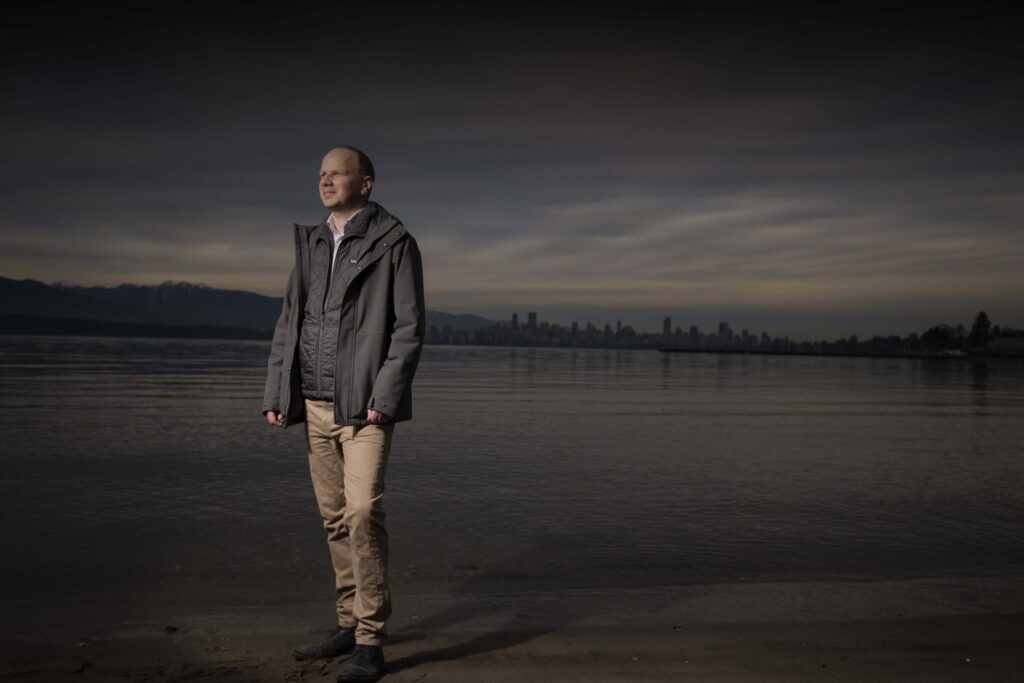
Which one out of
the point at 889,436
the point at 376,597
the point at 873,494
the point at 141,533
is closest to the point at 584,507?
the point at 873,494

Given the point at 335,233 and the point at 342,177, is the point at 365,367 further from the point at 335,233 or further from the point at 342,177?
the point at 342,177

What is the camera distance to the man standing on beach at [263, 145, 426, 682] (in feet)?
14.6

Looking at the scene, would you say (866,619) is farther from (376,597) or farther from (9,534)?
(9,534)

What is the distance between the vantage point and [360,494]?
175 inches

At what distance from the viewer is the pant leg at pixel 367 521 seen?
445 cm

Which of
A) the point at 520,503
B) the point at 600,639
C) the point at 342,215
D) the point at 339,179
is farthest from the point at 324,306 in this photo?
the point at 520,503

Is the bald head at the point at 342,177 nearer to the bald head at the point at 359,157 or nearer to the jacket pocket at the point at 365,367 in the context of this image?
the bald head at the point at 359,157

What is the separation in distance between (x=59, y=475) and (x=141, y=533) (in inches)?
149

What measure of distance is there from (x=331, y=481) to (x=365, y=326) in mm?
927

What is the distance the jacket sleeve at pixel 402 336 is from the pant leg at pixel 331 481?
44 cm

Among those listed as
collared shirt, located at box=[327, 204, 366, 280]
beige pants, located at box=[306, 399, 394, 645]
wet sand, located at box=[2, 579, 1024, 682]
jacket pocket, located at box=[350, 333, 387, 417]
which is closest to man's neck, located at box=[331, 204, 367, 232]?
collared shirt, located at box=[327, 204, 366, 280]

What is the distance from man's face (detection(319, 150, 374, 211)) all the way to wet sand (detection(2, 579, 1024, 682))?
8.31 ft

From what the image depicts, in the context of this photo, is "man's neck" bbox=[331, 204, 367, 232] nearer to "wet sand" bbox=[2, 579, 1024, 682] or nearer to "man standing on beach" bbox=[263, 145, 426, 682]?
"man standing on beach" bbox=[263, 145, 426, 682]

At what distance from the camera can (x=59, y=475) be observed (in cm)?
1090
